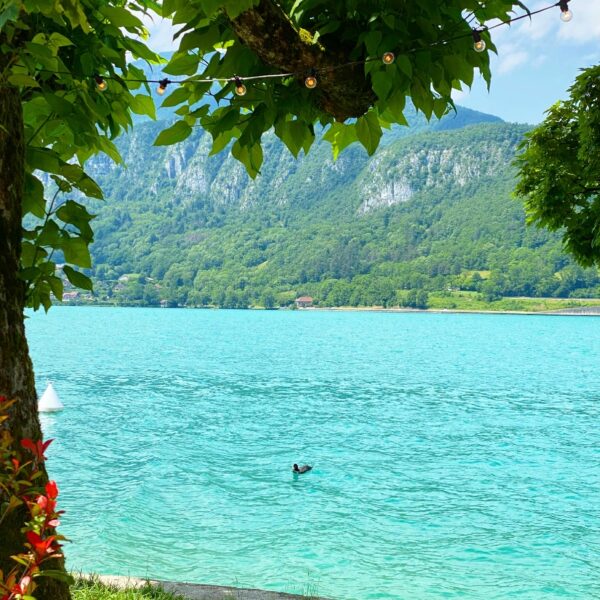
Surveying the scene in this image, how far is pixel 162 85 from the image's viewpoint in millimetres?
2158

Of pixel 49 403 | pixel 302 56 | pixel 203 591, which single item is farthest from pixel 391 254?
pixel 302 56

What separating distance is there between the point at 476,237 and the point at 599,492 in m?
152

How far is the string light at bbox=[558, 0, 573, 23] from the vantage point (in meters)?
1.91

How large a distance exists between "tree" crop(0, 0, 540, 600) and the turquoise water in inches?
343

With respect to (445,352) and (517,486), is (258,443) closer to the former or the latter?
(517,486)

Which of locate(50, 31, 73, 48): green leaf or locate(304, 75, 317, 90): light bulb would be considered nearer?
locate(304, 75, 317, 90): light bulb

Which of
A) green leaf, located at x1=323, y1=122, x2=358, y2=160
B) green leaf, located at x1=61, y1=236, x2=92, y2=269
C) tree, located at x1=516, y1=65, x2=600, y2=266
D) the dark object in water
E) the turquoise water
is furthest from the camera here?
the dark object in water

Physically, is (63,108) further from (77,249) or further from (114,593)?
(114,593)

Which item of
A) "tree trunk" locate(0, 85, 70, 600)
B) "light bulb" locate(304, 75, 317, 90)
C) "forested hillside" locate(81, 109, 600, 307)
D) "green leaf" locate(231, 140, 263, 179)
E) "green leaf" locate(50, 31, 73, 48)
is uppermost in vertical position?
"forested hillside" locate(81, 109, 600, 307)

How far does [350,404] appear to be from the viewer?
32.5 metres

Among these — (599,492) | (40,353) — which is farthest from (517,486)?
(40,353)

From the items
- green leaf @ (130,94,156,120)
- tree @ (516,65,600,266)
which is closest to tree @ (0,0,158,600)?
green leaf @ (130,94,156,120)

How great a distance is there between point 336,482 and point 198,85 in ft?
53.3

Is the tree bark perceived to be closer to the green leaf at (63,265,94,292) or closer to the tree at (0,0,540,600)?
the tree at (0,0,540,600)
